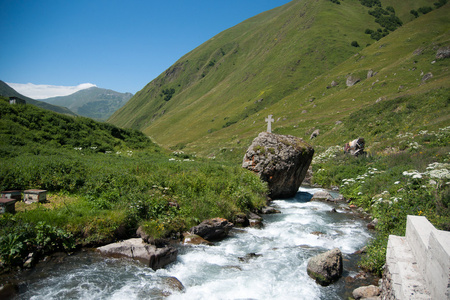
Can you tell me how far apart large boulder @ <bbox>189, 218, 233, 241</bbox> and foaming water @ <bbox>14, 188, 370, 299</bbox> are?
538 mm

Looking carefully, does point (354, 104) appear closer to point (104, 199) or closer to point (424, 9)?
point (104, 199)

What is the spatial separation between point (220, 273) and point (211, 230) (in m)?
3.09

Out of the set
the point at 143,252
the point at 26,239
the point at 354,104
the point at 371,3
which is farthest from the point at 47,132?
the point at 371,3

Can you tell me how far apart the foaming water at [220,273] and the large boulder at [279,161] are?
25.1ft

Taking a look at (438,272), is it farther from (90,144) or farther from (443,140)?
(90,144)

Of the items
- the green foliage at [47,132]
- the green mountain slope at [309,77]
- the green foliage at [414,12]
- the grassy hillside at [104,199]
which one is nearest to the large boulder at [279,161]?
the grassy hillside at [104,199]

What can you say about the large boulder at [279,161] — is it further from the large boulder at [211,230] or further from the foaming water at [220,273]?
the large boulder at [211,230]

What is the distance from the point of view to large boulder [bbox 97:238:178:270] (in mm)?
8688

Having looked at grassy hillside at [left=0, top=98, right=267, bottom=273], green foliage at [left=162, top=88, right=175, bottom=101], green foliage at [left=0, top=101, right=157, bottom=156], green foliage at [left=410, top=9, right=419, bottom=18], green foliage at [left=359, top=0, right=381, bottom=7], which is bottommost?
grassy hillside at [left=0, top=98, right=267, bottom=273]

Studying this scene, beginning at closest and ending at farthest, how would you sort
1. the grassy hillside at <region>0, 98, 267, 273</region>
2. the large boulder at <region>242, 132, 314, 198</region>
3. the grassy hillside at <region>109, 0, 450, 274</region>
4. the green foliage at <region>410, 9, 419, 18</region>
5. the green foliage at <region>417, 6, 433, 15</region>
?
the grassy hillside at <region>0, 98, 267, 273</region> < the grassy hillside at <region>109, 0, 450, 274</region> < the large boulder at <region>242, 132, 314, 198</region> < the green foliage at <region>417, 6, 433, 15</region> < the green foliage at <region>410, 9, 419, 18</region>

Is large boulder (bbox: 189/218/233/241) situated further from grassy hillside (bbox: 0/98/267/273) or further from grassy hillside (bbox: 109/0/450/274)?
grassy hillside (bbox: 109/0/450/274)

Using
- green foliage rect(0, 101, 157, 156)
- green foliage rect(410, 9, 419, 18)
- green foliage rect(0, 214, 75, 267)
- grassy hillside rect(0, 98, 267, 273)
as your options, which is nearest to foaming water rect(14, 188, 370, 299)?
green foliage rect(0, 214, 75, 267)

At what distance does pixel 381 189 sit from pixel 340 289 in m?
10.3

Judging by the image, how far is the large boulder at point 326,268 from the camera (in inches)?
317
